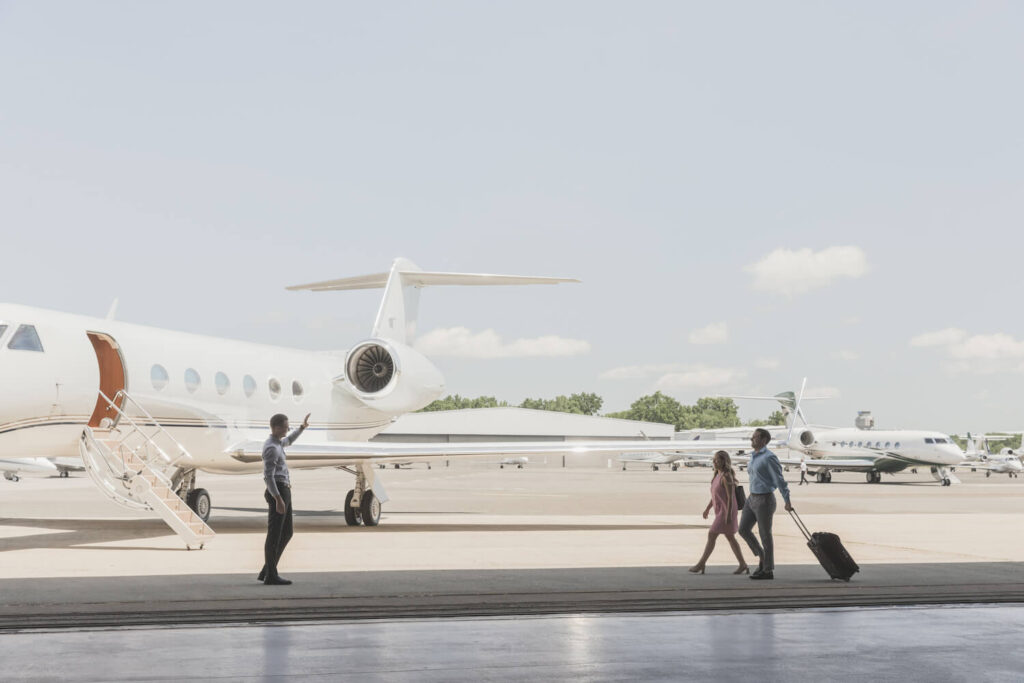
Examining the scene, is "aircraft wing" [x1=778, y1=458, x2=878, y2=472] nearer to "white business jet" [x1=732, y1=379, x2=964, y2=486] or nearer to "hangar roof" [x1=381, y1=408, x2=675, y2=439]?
"white business jet" [x1=732, y1=379, x2=964, y2=486]

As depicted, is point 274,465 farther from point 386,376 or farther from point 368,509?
point 386,376

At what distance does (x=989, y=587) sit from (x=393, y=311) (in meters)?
15.3

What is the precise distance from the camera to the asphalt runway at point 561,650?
608cm

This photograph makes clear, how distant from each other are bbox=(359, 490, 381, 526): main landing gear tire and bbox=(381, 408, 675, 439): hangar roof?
8562 centimetres

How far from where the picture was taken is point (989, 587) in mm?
10352

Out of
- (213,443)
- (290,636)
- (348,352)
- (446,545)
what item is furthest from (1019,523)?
(290,636)

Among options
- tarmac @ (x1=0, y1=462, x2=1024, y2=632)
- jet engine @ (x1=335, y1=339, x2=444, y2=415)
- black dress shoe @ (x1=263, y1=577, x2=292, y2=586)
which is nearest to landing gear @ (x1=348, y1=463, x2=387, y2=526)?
tarmac @ (x1=0, y1=462, x2=1024, y2=632)

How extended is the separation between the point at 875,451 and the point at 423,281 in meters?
32.9

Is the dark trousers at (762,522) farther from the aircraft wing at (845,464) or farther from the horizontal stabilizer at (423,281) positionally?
the aircraft wing at (845,464)

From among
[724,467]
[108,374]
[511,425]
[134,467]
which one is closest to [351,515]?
[134,467]

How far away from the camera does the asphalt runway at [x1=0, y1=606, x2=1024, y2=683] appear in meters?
6.08

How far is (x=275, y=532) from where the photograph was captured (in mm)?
10406

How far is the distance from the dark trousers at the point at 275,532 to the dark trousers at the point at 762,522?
185 inches

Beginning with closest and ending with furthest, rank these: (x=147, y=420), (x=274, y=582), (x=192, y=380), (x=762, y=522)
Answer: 1. (x=274, y=582)
2. (x=762, y=522)
3. (x=147, y=420)
4. (x=192, y=380)
